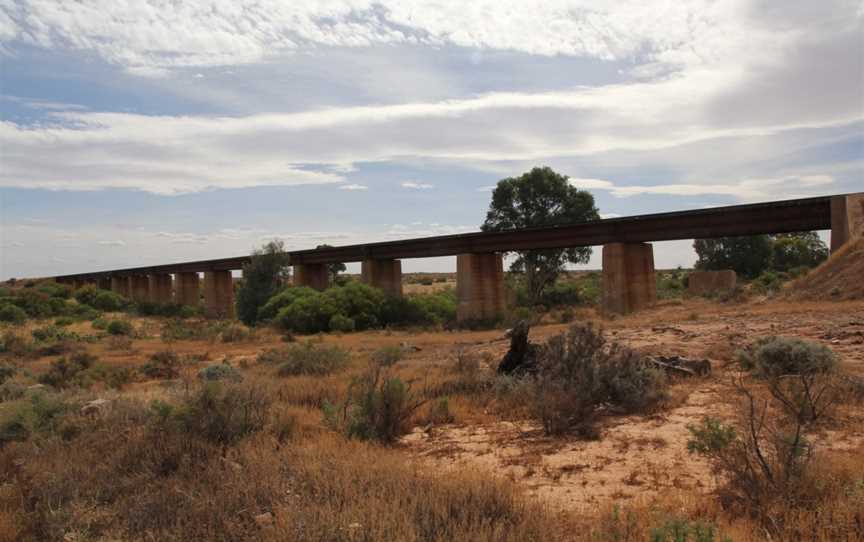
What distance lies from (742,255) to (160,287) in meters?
60.2

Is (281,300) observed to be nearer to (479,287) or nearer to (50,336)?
(50,336)

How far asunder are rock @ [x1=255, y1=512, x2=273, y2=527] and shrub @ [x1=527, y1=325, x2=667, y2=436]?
13.6 ft

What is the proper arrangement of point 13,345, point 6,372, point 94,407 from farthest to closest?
point 13,345 → point 6,372 → point 94,407

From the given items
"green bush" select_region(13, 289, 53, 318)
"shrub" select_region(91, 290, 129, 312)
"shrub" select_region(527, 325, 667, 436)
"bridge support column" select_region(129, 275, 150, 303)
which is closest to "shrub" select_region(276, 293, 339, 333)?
"shrub" select_region(527, 325, 667, 436)

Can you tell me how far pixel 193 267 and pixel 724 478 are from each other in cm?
5775

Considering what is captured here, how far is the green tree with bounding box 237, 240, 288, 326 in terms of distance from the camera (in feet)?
133

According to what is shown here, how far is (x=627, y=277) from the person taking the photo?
1035 inches

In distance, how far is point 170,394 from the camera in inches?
391

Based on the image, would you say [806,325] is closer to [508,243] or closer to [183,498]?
[183,498]

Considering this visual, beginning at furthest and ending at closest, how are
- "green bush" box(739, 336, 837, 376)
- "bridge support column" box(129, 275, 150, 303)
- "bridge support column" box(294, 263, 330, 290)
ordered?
"bridge support column" box(129, 275, 150, 303), "bridge support column" box(294, 263, 330, 290), "green bush" box(739, 336, 837, 376)

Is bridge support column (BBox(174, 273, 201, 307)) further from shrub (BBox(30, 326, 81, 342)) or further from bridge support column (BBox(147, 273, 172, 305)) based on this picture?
shrub (BBox(30, 326, 81, 342))

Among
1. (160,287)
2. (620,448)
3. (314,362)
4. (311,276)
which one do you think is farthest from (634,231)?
(160,287)

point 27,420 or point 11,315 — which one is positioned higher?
point 11,315

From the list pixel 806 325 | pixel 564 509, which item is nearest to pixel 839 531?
pixel 564 509
